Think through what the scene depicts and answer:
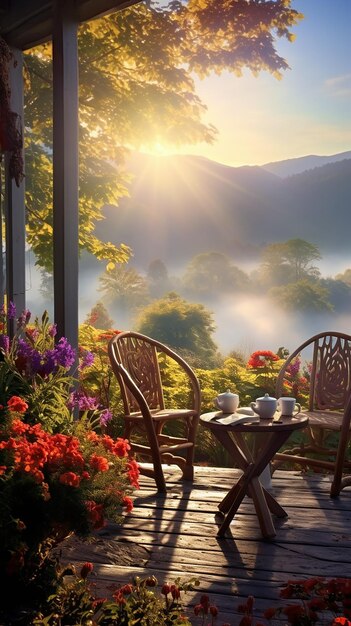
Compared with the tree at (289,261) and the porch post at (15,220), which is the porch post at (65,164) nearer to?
the porch post at (15,220)

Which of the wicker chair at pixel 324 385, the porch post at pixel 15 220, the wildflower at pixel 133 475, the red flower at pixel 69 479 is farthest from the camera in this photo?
the porch post at pixel 15 220

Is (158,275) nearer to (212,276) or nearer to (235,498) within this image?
(212,276)

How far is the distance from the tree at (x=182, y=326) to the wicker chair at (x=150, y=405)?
20.4 ft

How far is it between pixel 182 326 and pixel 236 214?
19.6m

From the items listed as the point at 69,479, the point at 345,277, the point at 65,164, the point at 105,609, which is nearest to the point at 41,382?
the point at 69,479

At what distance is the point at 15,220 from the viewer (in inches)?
194

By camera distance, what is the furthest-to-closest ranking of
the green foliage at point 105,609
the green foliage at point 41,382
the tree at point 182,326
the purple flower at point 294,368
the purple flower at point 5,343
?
1. the tree at point 182,326
2. the purple flower at point 294,368
3. the purple flower at point 5,343
4. the green foliage at point 41,382
5. the green foliage at point 105,609

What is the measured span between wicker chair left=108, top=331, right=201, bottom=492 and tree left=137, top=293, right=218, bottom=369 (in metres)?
6.23

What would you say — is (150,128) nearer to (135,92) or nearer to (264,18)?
(135,92)

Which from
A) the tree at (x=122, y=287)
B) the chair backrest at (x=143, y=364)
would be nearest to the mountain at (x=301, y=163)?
the tree at (x=122, y=287)

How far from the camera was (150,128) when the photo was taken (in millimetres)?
7695

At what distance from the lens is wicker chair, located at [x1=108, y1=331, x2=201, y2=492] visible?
3.94 meters

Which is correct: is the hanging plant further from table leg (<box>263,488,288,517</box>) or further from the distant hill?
the distant hill

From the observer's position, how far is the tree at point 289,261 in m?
29.1
